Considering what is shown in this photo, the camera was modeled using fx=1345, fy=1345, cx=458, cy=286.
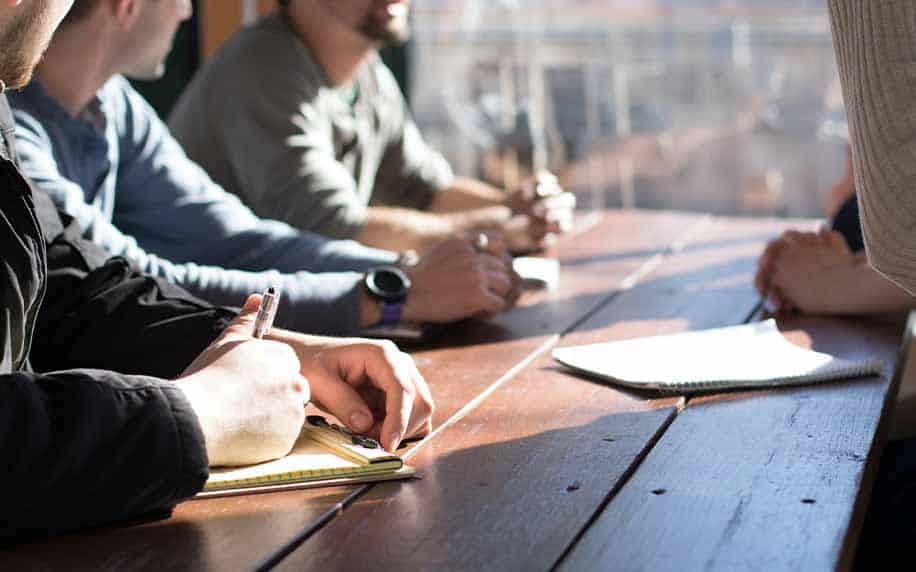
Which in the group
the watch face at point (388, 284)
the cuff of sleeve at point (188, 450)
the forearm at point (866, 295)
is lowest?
the forearm at point (866, 295)

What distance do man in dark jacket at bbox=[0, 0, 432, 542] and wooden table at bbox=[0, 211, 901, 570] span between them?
0.13ft

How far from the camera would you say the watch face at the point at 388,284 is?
6.13 ft

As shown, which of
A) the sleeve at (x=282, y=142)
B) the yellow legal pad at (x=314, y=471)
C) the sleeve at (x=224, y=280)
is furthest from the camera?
the sleeve at (x=282, y=142)

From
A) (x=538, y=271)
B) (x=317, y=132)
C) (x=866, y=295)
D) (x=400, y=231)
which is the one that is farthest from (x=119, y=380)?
(x=317, y=132)

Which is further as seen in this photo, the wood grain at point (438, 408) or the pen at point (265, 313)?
the pen at point (265, 313)

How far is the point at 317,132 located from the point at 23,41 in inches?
60.1

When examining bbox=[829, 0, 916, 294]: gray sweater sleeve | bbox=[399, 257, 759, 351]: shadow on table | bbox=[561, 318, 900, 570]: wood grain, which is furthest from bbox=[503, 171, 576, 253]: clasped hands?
bbox=[829, 0, 916, 294]: gray sweater sleeve

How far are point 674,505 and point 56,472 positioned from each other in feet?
1.57

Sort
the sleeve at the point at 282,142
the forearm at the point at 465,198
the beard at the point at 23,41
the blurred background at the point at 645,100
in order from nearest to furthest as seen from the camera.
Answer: the beard at the point at 23,41 → the sleeve at the point at 282,142 → the forearm at the point at 465,198 → the blurred background at the point at 645,100

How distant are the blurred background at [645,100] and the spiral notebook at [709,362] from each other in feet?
19.3

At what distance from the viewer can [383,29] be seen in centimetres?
295

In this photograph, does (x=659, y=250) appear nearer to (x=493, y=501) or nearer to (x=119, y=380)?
(x=493, y=501)

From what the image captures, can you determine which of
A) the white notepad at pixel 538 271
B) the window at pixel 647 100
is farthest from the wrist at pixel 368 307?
the window at pixel 647 100

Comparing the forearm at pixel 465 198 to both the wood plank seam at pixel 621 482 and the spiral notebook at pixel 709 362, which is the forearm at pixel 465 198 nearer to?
the spiral notebook at pixel 709 362
